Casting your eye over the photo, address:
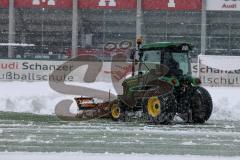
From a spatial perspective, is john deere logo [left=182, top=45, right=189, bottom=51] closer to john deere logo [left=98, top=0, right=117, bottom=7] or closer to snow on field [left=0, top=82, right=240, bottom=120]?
snow on field [left=0, top=82, right=240, bottom=120]

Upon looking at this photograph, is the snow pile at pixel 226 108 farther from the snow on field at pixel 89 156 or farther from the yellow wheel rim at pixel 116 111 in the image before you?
A: the snow on field at pixel 89 156

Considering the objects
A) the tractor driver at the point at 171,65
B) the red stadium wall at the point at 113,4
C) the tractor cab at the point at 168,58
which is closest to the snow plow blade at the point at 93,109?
the tractor cab at the point at 168,58

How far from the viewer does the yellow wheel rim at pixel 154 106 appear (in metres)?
15.1

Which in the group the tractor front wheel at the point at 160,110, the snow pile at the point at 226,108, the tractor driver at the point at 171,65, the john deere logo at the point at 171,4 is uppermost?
the john deere logo at the point at 171,4

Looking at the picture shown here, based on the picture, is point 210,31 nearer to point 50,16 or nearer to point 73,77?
point 50,16

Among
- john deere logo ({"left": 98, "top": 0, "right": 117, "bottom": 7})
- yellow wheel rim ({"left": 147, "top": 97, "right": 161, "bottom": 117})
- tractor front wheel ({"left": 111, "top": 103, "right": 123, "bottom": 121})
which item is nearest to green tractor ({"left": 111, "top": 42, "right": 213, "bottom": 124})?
yellow wheel rim ({"left": 147, "top": 97, "right": 161, "bottom": 117})

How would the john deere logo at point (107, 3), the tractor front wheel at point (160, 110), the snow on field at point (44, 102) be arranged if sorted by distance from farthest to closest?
the john deere logo at point (107, 3) < the snow on field at point (44, 102) < the tractor front wheel at point (160, 110)

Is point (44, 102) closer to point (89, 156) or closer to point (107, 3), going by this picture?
point (89, 156)

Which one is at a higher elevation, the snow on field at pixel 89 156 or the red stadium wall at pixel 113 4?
the red stadium wall at pixel 113 4

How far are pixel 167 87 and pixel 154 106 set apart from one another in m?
0.60

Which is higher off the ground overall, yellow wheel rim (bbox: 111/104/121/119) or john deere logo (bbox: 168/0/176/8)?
john deere logo (bbox: 168/0/176/8)

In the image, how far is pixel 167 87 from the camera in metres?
15.2

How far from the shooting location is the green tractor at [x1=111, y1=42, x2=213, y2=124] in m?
15.2

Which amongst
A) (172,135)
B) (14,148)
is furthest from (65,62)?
(14,148)
